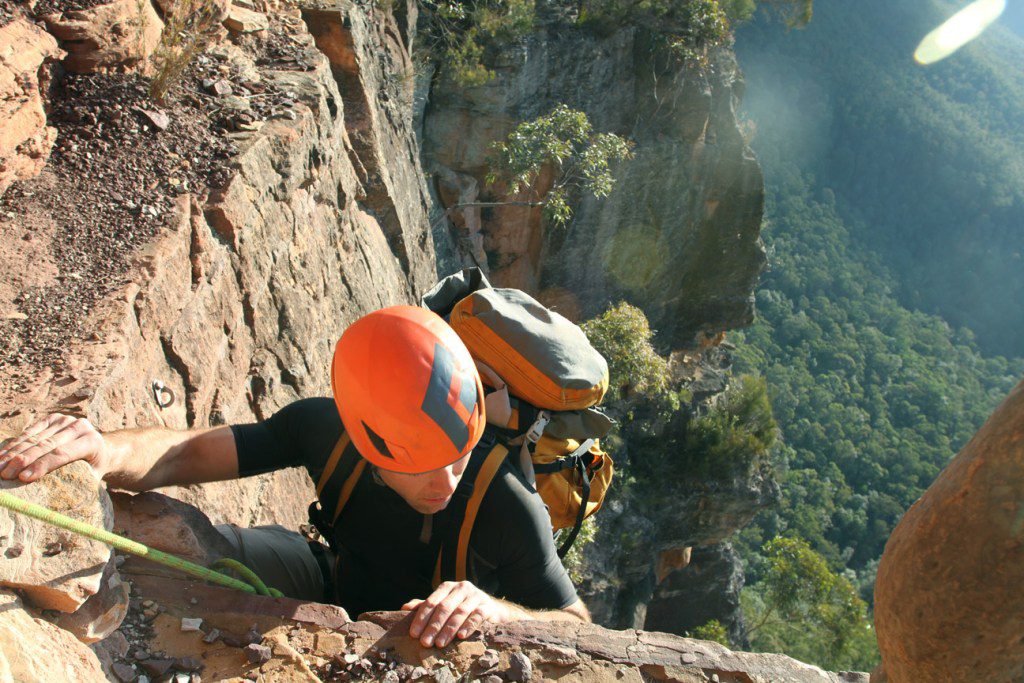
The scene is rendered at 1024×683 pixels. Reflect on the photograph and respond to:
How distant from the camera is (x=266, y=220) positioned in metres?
4.58

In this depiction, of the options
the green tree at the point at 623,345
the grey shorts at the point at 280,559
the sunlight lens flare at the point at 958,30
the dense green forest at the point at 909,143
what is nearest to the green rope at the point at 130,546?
the grey shorts at the point at 280,559

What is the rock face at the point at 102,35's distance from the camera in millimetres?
4207

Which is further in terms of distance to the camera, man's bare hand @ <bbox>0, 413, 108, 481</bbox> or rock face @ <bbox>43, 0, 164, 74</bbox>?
rock face @ <bbox>43, 0, 164, 74</bbox>

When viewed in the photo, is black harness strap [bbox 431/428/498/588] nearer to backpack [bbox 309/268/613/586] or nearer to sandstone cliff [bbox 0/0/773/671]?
backpack [bbox 309/268/613/586]

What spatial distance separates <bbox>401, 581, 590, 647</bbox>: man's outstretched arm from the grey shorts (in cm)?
80

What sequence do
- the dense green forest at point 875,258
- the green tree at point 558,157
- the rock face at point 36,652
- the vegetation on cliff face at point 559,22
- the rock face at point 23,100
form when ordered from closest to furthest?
the rock face at point 36,652
the rock face at point 23,100
the vegetation on cliff face at point 559,22
the green tree at point 558,157
the dense green forest at point 875,258

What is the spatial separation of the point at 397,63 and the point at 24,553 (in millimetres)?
8999

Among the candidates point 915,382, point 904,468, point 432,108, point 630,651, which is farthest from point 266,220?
point 915,382

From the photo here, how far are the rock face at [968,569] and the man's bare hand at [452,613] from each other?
4.01 ft

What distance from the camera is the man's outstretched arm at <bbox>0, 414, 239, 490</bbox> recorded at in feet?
6.85

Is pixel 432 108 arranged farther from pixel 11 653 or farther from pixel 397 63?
pixel 11 653

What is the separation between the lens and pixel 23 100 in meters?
3.80

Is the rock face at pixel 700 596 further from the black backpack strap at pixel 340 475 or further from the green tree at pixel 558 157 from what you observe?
the black backpack strap at pixel 340 475

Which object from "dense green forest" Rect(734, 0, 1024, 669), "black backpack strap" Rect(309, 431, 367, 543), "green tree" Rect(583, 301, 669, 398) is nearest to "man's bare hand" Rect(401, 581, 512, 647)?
"black backpack strap" Rect(309, 431, 367, 543)
